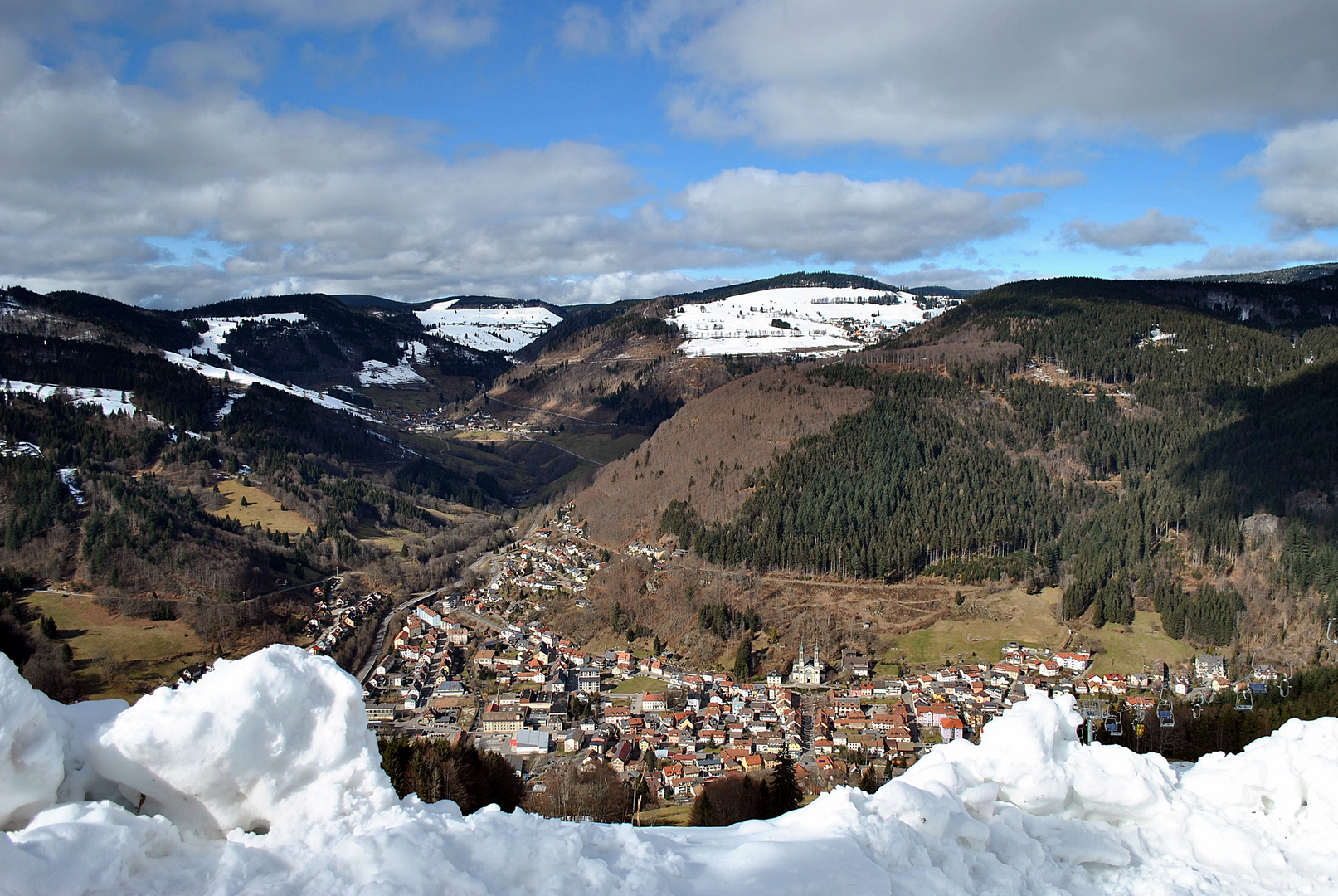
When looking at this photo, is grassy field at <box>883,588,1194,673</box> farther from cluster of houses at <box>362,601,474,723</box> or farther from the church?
cluster of houses at <box>362,601,474,723</box>

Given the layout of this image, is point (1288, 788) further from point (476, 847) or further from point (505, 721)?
point (505, 721)

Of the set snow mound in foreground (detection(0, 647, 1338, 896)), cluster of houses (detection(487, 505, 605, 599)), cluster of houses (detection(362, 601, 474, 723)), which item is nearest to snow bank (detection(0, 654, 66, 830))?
snow mound in foreground (detection(0, 647, 1338, 896))

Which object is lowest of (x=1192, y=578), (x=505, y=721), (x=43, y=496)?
(x=505, y=721)

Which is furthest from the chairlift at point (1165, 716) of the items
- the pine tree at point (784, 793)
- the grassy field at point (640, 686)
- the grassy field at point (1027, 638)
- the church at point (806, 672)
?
the grassy field at point (640, 686)

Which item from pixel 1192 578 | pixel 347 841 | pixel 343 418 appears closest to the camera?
pixel 347 841

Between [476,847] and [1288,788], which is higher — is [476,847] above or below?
above

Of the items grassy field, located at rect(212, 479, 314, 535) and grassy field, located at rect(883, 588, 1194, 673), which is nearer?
grassy field, located at rect(883, 588, 1194, 673)

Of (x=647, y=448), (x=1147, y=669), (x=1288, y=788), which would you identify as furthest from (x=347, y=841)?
(x=647, y=448)

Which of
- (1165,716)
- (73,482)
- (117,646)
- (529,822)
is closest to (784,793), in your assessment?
(1165,716)
